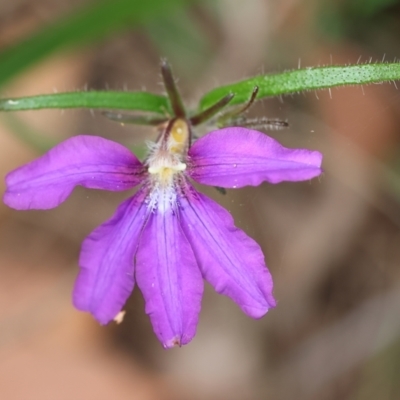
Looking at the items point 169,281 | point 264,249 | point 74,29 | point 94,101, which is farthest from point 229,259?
point 74,29

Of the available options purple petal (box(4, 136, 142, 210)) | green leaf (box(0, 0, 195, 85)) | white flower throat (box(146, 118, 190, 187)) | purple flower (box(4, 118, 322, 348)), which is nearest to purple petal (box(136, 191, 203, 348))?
purple flower (box(4, 118, 322, 348))

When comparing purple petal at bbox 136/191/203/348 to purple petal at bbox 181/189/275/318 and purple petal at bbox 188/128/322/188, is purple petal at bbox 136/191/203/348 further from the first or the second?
purple petal at bbox 188/128/322/188

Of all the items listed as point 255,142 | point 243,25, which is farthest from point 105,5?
point 255,142

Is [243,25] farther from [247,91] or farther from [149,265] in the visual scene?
[149,265]

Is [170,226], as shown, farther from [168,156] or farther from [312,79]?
[312,79]

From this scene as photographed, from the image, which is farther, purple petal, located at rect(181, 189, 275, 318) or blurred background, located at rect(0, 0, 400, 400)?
blurred background, located at rect(0, 0, 400, 400)

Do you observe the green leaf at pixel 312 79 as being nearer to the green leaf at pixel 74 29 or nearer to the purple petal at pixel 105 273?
the purple petal at pixel 105 273
